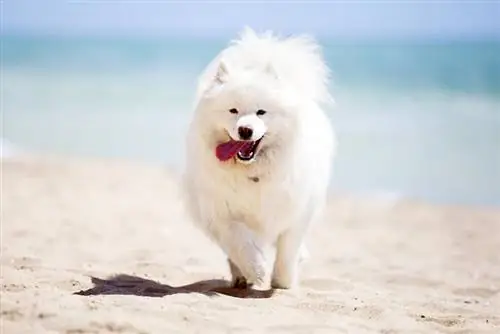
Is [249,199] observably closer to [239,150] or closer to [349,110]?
[239,150]

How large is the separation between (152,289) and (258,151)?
2.47 feet

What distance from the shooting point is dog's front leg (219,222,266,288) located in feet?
12.1

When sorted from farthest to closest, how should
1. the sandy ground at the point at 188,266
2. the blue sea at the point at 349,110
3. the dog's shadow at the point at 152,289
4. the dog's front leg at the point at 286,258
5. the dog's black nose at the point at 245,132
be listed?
the blue sea at the point at 349,110 → the dog's front leg at the point at 286,258 → the dog's shadow at the point at 152,289 → the dog's black nose at the point at 245,132 → the sandy ground at the point at 188,266

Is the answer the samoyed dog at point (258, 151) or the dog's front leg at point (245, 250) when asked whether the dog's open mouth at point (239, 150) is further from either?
the dog's front leg at point (245, 250)

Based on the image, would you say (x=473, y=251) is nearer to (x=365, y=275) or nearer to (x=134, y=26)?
(x=365, y=275)

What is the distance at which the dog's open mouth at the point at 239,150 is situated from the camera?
11.9 ft

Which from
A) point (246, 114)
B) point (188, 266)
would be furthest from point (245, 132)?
point (188, 266)

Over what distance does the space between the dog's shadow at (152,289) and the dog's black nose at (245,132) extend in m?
0.66

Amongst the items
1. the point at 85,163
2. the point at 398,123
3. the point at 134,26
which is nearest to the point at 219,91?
the point at 134,26

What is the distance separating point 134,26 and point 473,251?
2.87 meters

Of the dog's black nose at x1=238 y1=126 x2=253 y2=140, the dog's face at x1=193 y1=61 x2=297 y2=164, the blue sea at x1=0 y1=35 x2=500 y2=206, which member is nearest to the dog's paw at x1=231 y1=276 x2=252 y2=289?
the dog's face at x1=193 y1=61 x2=297 y2=164

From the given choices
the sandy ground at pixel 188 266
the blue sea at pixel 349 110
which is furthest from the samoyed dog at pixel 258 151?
the blue sea at pixel 349 110

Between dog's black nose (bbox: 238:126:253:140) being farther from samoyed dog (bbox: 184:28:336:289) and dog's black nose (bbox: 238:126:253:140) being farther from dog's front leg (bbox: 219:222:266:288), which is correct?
dog's front leg (bbox: 219:222:266:288)

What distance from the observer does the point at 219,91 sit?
365 cm
